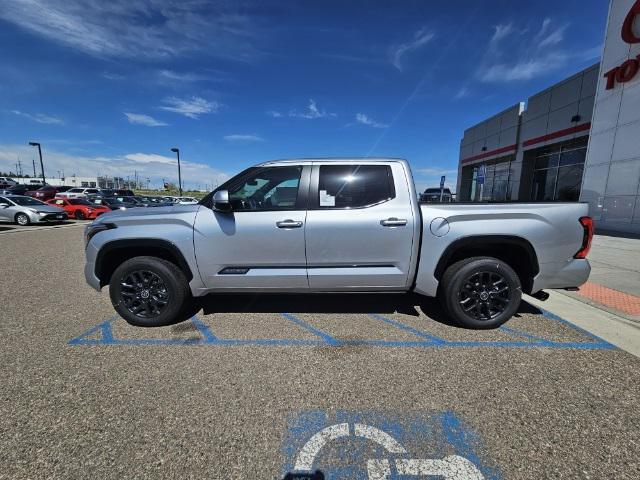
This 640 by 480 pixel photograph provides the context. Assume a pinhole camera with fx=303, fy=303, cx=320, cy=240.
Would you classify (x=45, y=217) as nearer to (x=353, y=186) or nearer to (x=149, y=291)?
(x=149, y=291)

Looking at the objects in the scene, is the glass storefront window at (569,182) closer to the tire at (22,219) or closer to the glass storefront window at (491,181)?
the glass storefront window at (491,181)

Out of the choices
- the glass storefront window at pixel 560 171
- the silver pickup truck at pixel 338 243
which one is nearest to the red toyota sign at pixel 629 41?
the glass storefront window at pixel 560 171

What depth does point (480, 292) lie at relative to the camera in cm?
343

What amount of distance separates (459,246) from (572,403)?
5.23 ft

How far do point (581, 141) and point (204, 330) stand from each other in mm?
22571

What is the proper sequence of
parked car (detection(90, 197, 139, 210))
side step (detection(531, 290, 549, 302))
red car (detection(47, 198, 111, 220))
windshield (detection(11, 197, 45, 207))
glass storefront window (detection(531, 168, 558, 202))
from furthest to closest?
parked car (detection(90, 197, 139, 210))
glass storefront window (detection(531, 168, 558, 202))
red car (detection(47, 198, 111, 220))
windshield (detection(11, 197, 45, 207))
side step (detection(531, 290, 549, 302))

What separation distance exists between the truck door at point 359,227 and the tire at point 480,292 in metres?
0.54

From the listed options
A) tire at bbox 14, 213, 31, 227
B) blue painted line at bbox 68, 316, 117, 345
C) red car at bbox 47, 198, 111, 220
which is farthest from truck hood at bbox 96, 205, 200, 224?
red car at bbox 47, 198, 111, 220

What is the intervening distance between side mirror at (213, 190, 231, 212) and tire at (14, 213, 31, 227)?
17552 millimetres

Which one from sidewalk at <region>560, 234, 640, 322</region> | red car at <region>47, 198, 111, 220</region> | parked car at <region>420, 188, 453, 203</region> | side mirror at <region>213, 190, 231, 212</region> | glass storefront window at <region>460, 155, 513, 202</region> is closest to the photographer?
side mirror at <region>213, 190, 231, 212</region>

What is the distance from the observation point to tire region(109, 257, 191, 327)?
349cm

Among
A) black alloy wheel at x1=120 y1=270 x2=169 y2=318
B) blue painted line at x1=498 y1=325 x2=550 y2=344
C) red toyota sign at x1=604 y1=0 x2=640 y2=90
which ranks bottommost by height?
blue painted line at x1=498 y1=325 x2=550 y2=344

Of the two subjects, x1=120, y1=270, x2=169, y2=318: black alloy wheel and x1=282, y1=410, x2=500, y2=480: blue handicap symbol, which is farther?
x1=120, y1=270, x2=169, y2=318: black alloy wheel

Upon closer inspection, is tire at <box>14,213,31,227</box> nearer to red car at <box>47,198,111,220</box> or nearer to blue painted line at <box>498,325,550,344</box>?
red car at <box>47,198,111,220</box>
